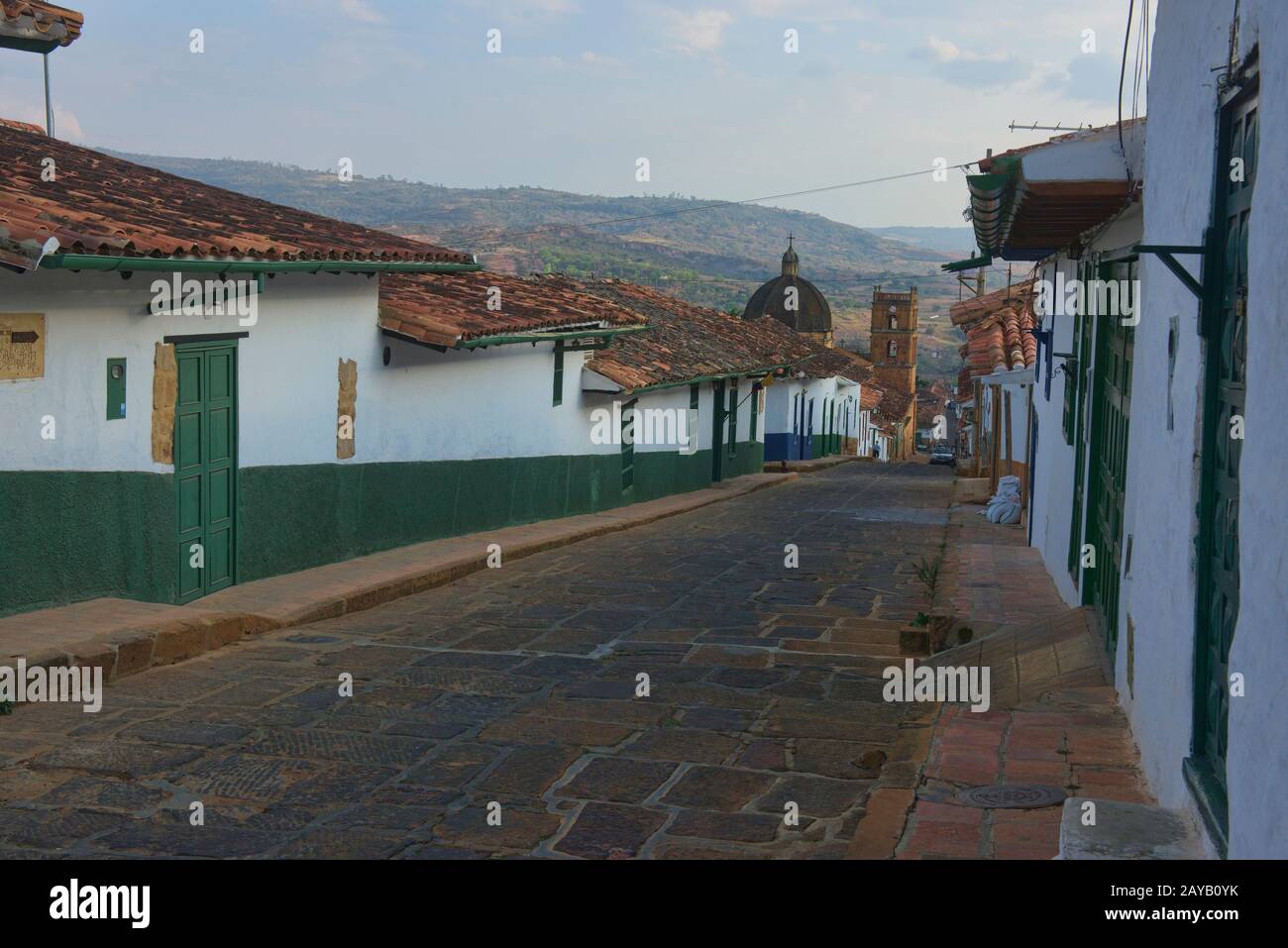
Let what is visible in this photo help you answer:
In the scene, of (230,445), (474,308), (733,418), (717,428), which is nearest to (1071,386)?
(230,445)

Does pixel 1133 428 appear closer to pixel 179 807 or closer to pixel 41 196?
pixel 179 807

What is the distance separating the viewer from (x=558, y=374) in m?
17.9

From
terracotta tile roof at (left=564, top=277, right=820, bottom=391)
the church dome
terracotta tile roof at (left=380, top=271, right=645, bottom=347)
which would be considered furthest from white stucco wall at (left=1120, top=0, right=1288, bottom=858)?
the church dome

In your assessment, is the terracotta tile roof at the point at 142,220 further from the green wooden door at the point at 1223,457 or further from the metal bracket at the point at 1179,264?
the green wooden door at the point at 1223,457

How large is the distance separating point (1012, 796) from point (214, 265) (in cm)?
620

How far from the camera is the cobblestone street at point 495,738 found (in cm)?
528

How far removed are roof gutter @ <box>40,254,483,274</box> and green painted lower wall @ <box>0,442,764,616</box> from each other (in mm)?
1394

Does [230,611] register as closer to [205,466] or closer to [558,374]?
[205,466]

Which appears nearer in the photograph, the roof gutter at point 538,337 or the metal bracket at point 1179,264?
the metal bracket at point 1179,264

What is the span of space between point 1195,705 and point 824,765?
213 cm

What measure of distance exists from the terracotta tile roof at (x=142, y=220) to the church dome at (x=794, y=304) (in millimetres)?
68915

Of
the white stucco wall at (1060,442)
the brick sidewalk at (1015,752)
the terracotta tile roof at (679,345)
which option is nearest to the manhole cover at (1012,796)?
the brick sidewalk at (1015,752)

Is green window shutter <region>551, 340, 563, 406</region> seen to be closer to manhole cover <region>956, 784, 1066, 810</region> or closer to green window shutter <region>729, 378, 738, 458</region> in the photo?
green window shutter <region>729, 378, 738, 458</region>

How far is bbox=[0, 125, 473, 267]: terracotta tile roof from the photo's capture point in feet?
26.2
